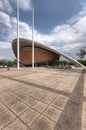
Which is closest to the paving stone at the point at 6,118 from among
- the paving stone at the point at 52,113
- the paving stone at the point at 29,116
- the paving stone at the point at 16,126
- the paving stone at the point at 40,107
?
the paving stone at the point at 16,126

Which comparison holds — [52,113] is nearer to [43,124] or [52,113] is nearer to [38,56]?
[43,124]

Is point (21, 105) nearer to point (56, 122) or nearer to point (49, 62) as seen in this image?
point (56, 122)

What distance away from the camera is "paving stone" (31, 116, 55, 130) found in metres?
2.11

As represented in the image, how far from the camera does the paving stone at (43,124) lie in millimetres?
2107

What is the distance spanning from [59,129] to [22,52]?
174ft

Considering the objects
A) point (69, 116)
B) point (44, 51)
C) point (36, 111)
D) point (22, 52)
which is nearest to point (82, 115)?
point (69, 116)

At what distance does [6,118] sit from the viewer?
249cm

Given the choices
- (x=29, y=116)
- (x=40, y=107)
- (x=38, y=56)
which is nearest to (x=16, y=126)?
(x=29, y=116)

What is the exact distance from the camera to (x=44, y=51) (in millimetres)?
47469

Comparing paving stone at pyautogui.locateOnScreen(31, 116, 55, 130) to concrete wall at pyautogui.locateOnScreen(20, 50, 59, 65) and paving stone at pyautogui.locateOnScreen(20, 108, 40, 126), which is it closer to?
paving stone at pyautogui.locateOnScreen(20, 108, 40, 126)

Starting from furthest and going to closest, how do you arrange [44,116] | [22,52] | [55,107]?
[22,52] < [55,107] < [44,116]

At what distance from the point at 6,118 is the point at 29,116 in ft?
2.16

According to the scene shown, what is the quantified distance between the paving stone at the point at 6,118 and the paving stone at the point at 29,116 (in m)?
0.31

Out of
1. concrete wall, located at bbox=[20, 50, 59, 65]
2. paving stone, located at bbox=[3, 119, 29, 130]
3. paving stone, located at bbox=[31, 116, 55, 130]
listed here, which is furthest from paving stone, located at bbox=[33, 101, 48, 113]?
concrete wall, located at bbox=[20, 50, 59, 65]
